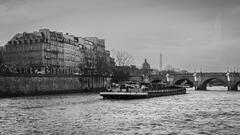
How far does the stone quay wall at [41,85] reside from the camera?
73.6m

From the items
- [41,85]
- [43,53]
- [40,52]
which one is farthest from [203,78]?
[41,85]

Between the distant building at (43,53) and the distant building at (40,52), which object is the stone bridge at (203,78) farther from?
the distant building at (40,52)

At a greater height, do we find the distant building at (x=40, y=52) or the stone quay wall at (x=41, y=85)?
the distant building at (x=40, y=52)

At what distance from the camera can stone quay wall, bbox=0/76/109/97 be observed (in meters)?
73.6

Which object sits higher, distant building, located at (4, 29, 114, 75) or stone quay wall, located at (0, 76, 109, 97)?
distant building, located at (4, 29, 114, 75)

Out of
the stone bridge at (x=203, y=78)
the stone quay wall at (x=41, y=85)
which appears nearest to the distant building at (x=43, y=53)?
the stone quay wall at (x=41, y=85)

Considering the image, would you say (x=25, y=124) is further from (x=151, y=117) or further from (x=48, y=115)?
(x=151, y=117)

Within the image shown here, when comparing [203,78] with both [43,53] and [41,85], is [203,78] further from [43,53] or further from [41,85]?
[41,85]

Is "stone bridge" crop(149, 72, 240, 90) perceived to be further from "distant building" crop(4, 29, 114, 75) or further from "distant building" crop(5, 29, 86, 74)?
"distant building" crop(5, 29, 86, 74)

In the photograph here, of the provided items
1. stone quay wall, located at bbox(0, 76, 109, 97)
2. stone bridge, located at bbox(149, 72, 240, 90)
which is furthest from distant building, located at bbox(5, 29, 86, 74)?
stone bridge, located at bbox(149, 72, 240, 90)

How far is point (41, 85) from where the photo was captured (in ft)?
278

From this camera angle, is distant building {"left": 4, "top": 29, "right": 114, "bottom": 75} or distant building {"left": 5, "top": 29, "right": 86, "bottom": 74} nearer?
distant building {"left": 4, "top": 29, "right": 114, "bottom": 75}

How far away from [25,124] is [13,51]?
3865 inches

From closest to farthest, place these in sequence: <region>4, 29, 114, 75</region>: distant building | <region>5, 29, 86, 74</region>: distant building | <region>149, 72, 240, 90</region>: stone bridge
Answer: <region>149, 72, 240, 90</region>: stone bridge → <region>4, 29, 114, 75</region>: distant building → <region>5, 29, 86, 74</region>: distant building
